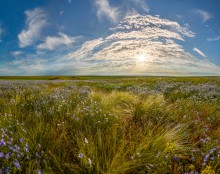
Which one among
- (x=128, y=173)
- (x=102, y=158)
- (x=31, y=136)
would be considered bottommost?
(x=128, y=173)

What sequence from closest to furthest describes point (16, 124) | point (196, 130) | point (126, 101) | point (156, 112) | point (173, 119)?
1. point (16, 124)
2. point (196, 130)
3. point (173, 119)
4. point (156, 112)
5. point (126, 101)

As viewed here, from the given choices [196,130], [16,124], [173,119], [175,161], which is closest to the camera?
[175,161]

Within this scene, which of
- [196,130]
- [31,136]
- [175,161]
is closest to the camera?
[175,161]

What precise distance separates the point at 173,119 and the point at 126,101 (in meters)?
1.86

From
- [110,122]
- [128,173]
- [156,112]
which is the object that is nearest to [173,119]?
[156,112]

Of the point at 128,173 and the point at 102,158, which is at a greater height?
the point at 102,158

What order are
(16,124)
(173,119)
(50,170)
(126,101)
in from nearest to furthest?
(50,170) < (16,124) < (173,119) < (126,101)

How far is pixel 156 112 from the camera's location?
17.4 ft

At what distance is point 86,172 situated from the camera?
2502mm

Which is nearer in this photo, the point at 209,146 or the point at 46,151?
the point at 46,151

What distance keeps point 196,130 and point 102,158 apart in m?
2.58

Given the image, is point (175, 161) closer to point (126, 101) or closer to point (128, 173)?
point (128, 173)

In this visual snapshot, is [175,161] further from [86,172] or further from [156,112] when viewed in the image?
[156,112]

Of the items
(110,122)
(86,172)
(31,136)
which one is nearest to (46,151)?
(31,136)
